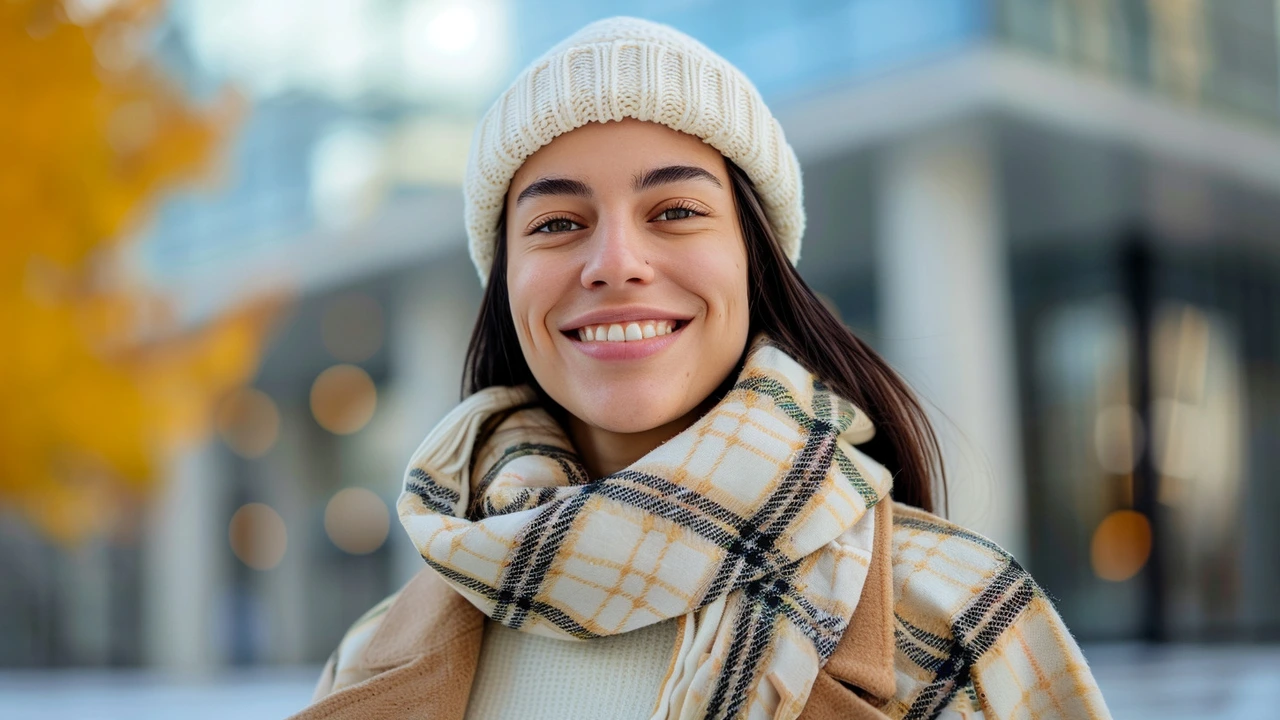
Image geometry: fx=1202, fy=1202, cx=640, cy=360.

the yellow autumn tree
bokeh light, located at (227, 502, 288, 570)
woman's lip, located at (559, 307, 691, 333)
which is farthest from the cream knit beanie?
bokeh light, located at (227, 502, 288, 570)

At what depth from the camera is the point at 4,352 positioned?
6449 mm

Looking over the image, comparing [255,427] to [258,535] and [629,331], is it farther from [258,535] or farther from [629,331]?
[629,331]

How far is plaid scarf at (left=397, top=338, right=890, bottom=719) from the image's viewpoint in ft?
4.58

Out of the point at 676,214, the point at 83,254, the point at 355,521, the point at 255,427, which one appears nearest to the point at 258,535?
the point at 255,427

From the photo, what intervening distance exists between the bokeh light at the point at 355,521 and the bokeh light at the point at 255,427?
56.3 inches

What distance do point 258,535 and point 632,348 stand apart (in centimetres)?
1637

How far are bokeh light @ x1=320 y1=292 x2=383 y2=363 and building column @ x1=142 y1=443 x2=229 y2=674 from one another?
197cm

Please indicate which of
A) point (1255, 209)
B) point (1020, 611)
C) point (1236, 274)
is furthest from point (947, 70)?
point (1020, 611)

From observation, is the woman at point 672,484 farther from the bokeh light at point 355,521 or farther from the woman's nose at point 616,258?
the bokeh light at point 355,521

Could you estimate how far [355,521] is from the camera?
16047 mm

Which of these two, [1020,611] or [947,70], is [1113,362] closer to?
[947,70]

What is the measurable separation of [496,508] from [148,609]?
49.5 feet

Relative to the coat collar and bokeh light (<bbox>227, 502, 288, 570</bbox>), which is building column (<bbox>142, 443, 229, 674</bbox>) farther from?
the coat collar

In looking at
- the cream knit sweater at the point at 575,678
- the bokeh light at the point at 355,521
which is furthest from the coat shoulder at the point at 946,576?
the bokeh light at the point at 355,521
